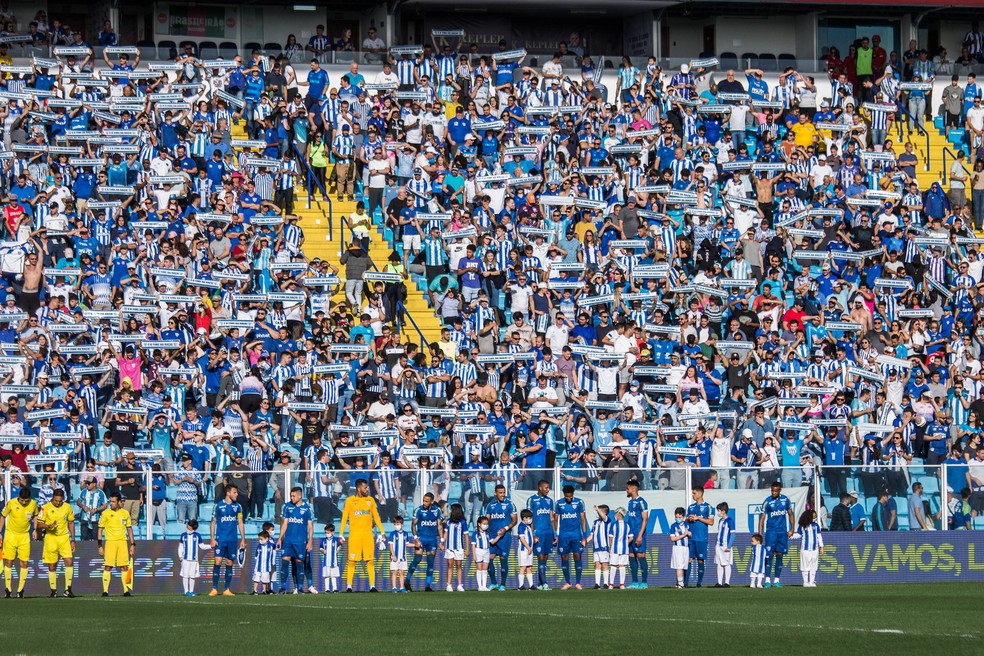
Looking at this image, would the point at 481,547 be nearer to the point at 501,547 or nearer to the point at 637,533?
the point at 501,547

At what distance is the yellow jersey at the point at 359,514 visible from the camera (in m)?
25.5

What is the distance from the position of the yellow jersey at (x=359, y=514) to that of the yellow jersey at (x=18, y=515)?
437cm

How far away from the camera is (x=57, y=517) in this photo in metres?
24.6

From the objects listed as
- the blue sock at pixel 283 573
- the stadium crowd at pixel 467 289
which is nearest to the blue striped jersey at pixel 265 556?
the blue sock at pixel 283 573

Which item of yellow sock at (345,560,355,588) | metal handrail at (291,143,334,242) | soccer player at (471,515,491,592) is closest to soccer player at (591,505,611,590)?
soccer player at (471,515,491,592)

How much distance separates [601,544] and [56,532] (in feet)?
25.6

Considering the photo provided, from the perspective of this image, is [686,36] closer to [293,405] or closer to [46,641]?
[293,405]

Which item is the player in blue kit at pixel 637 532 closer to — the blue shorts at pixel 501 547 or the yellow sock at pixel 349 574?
the blue shorts at pixel 501 547

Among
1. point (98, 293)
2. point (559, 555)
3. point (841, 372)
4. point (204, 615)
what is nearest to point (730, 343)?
point (841, 372)

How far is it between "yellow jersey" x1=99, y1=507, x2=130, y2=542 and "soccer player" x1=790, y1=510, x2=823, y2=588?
9.77m

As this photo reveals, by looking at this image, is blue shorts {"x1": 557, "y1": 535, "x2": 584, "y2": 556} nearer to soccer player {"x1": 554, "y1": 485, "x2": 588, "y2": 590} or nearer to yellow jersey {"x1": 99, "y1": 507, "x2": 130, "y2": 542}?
soccer player {"x1": 554, "y1": 485, "x2": 588, "y2": 590}

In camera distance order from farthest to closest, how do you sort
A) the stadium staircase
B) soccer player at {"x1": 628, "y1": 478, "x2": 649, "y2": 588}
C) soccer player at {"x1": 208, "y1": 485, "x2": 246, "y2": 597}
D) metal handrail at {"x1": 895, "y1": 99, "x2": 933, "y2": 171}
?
metal handrail at {"x1": 895, "y1": 99, "x2": 933, "y2": 171} → the stadium staircase → soccer player at {"x1": 628, "y1": 478, "x2": 649, "y2": 588} → soccer player at {"x1": 208, "y1": 485, "x2": 246, "y2": 597}

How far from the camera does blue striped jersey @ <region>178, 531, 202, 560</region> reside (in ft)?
82.2

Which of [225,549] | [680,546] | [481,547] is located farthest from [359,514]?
[680,546]
